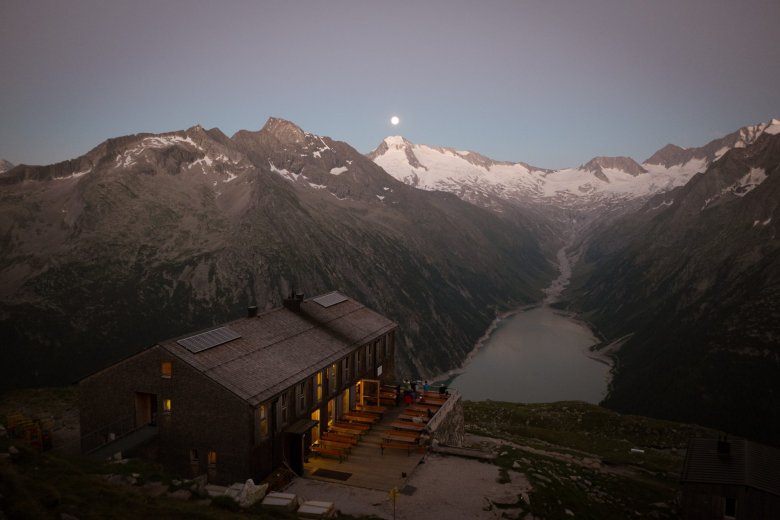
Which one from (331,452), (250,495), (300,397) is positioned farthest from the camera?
(300,397)

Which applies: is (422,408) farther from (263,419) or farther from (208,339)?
(208,339)

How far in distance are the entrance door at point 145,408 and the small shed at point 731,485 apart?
122ft

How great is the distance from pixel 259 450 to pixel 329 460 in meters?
6.25

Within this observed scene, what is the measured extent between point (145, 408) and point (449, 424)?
26074 millimetres

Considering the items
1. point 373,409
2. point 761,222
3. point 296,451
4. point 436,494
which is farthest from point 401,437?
point 761,222

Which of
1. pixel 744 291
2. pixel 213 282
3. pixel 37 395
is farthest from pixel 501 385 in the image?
pixel 37 395

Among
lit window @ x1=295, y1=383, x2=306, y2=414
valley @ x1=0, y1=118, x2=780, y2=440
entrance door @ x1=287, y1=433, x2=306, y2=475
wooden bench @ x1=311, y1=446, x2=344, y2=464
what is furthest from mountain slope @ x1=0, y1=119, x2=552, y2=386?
entrance door @ x1=287, y1=433, x2=306, y2=475

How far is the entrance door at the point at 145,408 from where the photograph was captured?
3859cm

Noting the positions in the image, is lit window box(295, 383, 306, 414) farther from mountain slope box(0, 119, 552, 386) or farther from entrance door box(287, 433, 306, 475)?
mountain slope box(0, 119, 552, 386)

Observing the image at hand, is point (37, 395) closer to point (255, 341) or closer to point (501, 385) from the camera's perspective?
point (255, 341)

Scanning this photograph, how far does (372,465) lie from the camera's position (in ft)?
129

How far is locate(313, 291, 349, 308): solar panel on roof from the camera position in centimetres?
5622

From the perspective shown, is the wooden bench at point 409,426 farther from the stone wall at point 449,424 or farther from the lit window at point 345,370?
the lit window at point 345,370

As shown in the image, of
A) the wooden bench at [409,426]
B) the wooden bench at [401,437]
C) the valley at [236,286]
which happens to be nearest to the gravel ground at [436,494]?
the wooden bench at [401,437]
